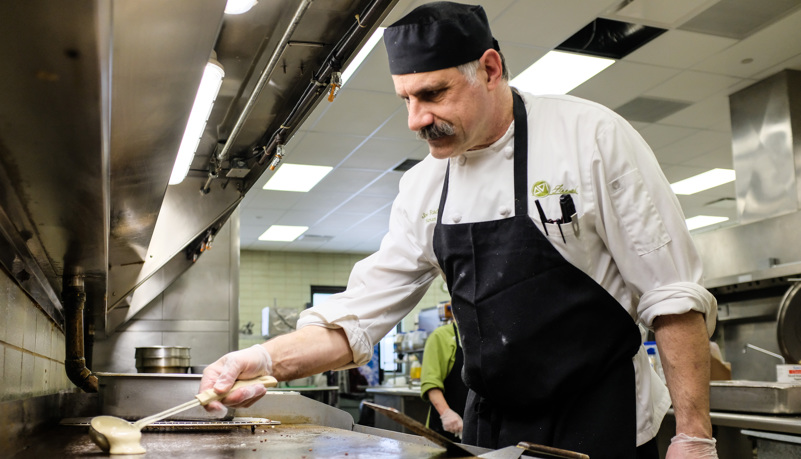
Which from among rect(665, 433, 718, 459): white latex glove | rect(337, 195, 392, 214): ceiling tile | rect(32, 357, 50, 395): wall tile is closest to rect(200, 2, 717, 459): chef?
rect(665, 433, 718, 459): white latex glove

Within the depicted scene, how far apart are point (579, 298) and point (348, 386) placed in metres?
9.38

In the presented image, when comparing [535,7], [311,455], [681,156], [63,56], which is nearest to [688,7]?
[535,7]

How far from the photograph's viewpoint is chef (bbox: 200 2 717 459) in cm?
129

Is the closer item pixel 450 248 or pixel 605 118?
pixel 605 118

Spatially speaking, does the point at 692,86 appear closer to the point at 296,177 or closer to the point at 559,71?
the point at 559,71

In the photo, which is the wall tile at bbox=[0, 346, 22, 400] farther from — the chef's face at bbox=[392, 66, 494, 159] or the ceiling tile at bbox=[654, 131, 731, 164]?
the ceiling tile at bbox=[654, 131, 731, 164]

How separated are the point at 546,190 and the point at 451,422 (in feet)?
10.1

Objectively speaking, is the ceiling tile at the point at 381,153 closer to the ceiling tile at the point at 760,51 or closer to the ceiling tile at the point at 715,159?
the ceiling tile at the point at 760,51

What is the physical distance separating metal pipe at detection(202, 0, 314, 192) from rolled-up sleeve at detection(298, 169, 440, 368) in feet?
1.63

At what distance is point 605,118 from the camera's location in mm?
1417

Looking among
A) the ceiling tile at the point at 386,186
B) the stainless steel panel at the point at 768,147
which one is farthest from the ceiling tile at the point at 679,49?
the ceiling tile at the point at 386,186

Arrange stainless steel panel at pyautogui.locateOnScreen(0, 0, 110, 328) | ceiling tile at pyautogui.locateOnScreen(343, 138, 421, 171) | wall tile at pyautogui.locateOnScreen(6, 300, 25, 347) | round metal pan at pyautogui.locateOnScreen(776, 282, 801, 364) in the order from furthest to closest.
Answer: ceiling tile at pyautogui.locateOnScreen(343, 138, 421, 171) → round metal pan at pyautogui.locateOnScreen(776, 282, 801, 364) → wall tile at pyautogui.locateOnScreen(6, 300, 25, 347) → stainless steel panel at pyautogui.locateOnScreen(0, 0, 110, 328)

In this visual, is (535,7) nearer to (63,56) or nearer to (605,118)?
(605,118)

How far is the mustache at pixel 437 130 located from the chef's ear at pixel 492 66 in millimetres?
151
